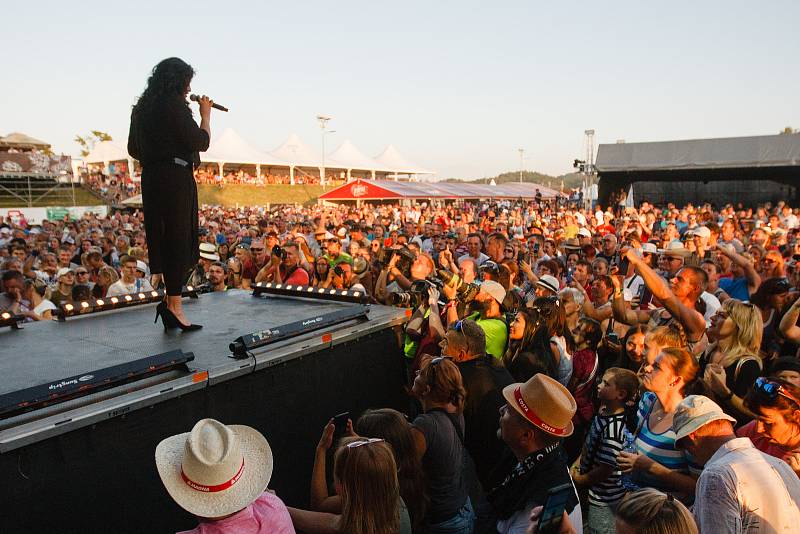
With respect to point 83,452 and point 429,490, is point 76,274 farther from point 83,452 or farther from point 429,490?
point 429,490

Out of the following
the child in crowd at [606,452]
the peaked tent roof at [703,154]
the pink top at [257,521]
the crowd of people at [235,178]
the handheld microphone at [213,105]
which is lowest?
the child in crowd at [606,452]

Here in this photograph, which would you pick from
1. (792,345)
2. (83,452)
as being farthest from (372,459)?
(792,345)

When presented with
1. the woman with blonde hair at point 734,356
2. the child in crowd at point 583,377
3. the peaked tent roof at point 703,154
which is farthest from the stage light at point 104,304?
the peaked tent roof at point 703,154

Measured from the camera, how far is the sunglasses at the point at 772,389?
2305 mm

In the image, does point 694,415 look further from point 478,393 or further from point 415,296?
point 415,296

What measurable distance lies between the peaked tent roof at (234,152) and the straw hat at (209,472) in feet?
152

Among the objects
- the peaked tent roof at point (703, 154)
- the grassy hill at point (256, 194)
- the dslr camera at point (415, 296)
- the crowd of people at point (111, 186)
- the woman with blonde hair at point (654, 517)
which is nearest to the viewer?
the woman with blonde hair at point (654, 517)

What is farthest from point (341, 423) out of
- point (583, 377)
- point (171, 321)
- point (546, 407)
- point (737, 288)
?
point (737, 288)

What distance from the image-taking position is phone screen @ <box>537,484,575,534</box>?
6.22 ft

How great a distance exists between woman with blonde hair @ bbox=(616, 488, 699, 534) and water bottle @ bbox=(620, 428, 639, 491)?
1.18 metres

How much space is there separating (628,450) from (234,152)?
4891 cm

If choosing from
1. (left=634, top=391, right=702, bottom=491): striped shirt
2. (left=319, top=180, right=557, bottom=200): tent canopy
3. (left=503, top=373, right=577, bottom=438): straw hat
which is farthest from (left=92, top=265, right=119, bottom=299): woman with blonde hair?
(left=319, top=180, right=557, bottom=200): tent canopy

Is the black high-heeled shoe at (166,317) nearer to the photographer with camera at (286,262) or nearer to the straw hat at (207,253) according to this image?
the photographer with camera at (286,262)

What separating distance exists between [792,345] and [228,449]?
4437 mm
